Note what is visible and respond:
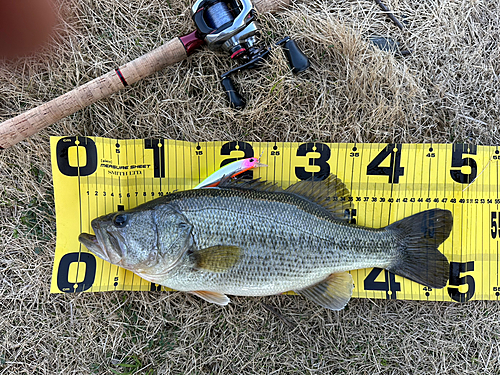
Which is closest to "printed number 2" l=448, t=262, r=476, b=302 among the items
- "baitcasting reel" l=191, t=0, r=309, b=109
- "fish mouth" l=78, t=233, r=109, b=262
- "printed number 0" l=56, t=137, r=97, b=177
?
"baitcasting reel" l=191, t=0, r=309, b=109

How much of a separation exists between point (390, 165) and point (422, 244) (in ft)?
2.28

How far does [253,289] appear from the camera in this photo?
89.8 inches

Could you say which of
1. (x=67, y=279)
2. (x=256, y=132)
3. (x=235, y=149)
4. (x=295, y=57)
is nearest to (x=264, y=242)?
(x=235, y=149)

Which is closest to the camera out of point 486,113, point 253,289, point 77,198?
point 253,289

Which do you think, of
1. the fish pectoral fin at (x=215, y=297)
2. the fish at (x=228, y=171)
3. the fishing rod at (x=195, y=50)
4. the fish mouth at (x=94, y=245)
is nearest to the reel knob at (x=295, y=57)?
the fishing rod at (x=195, y=50)

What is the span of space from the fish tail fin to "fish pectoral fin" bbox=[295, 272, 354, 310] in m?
0.39

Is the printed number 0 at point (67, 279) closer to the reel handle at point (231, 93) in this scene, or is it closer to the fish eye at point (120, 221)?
the fish eye at point (120, 221)

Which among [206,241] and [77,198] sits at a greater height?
[77,198]

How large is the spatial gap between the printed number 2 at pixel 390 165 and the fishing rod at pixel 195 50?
101 cm

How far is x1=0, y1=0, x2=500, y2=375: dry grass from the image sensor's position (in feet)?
8.67

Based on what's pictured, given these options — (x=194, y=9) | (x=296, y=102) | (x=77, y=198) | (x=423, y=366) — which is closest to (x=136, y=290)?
(x=77, y=198)

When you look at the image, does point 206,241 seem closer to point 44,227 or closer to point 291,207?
point 291,207

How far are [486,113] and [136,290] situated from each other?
137 inches

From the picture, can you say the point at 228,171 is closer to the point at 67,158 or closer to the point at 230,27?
the point at 230,27
